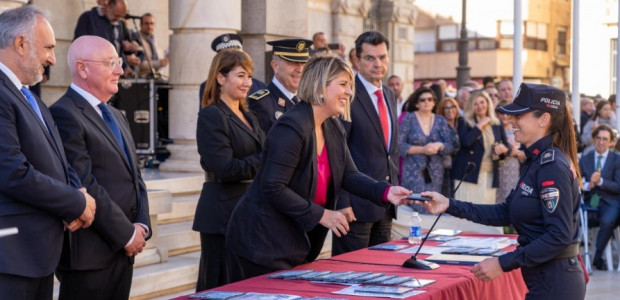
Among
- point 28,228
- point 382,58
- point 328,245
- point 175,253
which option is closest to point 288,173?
point 28,228

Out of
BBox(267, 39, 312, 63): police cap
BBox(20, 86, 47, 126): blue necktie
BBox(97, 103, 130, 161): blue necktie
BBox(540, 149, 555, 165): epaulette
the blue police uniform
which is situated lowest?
the blue police uniform

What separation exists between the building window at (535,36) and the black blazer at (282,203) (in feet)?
113

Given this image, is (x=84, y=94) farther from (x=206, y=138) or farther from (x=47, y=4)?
(x=47, y=4)

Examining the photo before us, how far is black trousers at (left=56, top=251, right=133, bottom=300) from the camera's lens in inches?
196

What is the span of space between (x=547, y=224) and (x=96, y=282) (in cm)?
217

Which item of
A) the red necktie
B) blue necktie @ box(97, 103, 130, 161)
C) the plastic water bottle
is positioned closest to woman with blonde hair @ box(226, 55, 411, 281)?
blue necktie @ box(97, 103, 130, 161)

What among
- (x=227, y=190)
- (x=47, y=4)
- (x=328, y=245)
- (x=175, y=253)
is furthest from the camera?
(x=47, y=4)

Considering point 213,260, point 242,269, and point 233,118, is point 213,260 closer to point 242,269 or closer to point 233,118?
point 233,118

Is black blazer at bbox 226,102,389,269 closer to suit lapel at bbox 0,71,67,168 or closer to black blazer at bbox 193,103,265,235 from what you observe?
black blazer at bbox 193,103,265,235

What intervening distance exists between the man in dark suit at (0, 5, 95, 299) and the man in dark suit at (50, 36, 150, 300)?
258 mm

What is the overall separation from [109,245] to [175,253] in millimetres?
3560

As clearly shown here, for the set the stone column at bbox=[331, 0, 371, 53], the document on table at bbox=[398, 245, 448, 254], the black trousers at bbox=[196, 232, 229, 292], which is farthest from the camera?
the stone column at bbox=[331, 0, 371, 53]

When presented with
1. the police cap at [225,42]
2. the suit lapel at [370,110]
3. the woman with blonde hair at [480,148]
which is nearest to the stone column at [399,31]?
the woman with blonde hair at [480,148]

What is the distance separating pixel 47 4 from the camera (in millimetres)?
11617
